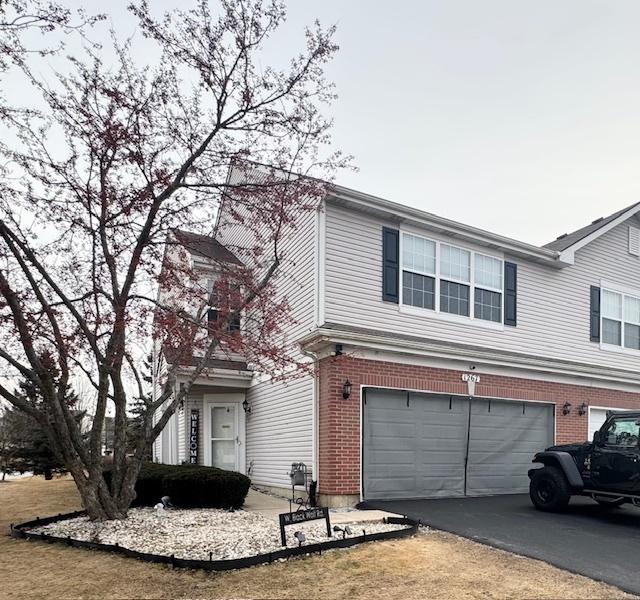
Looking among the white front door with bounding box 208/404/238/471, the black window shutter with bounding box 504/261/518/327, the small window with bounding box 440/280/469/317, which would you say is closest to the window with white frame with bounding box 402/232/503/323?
the small window with bounding box 440/280/469/317

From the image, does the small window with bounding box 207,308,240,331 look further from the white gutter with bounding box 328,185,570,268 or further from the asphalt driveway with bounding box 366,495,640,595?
the asphalt driveway with bounding box 366,495,640,595

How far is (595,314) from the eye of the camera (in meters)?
15.7

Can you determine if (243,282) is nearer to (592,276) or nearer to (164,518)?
(164,518)

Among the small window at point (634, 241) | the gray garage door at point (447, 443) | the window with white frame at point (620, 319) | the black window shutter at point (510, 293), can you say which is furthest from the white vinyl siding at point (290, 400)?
the small window at point (634, 241)

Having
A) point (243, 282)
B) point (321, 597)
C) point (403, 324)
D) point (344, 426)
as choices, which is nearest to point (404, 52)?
point (403, 324)

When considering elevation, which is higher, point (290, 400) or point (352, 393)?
point (352, 393)

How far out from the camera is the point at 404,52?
14195 mm

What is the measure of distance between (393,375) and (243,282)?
11.7ft

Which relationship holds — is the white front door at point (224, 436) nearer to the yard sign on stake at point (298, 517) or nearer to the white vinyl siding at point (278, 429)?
the white vinyl siding at point (278, 429)

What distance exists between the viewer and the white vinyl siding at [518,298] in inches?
452

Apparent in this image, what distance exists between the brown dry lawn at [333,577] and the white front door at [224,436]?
27.2 ft

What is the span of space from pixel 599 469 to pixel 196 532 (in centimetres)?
662

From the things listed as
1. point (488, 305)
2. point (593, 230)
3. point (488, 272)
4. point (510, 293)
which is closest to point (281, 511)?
point (488, 305)

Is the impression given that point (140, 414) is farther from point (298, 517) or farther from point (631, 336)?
point (298, 517)
